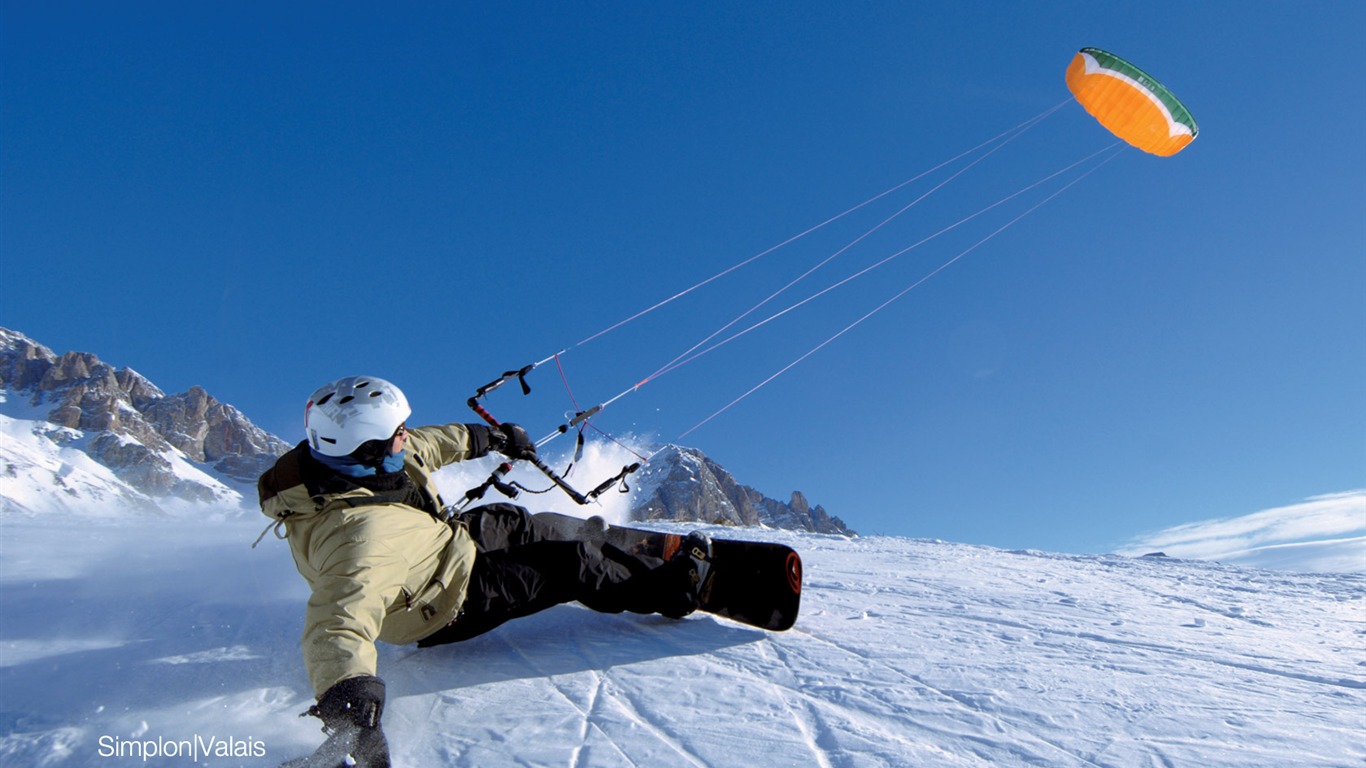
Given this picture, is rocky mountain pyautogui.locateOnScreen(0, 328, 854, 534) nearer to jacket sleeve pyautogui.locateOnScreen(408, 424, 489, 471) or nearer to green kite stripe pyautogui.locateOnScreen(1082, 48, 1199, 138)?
green kite stripe pyautogui.locateOnScreen(1082, 48, 1199, 138)

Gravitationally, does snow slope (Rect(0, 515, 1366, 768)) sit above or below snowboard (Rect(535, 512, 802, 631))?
below

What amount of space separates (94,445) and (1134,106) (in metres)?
219

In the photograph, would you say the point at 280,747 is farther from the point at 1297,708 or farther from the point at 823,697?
the point at 1297,708

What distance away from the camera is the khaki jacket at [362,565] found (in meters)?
2.86

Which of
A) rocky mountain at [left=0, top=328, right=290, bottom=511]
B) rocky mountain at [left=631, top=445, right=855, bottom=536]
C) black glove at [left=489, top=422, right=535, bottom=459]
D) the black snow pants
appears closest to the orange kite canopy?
black glove at [left=489, top=422, right=535, bottom=459]

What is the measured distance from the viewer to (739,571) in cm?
448

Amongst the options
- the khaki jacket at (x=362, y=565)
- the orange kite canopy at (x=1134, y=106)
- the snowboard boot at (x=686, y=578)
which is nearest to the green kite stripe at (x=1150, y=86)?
the orange kite canopy at (x=1134, y=106)

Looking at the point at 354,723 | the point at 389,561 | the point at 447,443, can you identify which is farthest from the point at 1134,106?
the point at 354,723

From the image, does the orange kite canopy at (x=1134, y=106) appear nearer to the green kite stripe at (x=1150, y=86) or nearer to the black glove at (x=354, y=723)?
the green kite stripe at (x=1150, y=86)

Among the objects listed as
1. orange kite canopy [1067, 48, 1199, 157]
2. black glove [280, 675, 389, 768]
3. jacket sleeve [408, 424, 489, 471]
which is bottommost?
black glove [280, 675, 389, 768]

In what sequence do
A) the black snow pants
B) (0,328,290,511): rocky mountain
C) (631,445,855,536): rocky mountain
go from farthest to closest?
1. (631,445,855,536): rocky mountain
2. (0,328,290,511): rocky mountain
3. the black snow pants

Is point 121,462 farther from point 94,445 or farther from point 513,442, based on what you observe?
point 513,442

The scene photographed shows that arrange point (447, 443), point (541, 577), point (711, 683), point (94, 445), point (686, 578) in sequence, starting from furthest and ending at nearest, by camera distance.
A: point (94, 445)
point (447, 443)
point (686, 578)
point (541, 577)
point (711, 683)

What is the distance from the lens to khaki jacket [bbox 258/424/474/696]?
2859 millimetres
